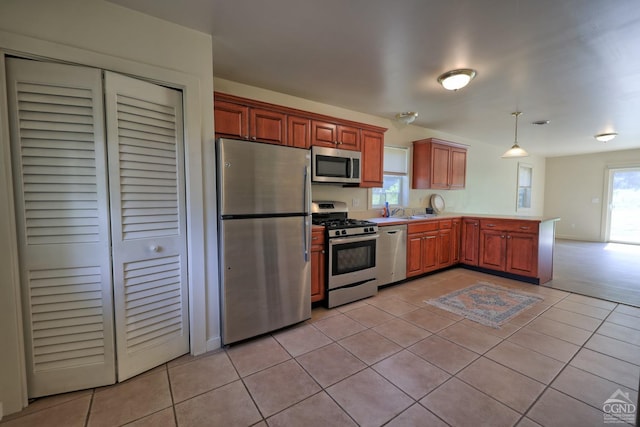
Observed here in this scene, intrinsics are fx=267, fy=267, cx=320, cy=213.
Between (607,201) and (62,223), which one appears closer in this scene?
(62,223)

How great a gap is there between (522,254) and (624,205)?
5790 mm

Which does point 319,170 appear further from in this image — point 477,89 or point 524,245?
point 524,245

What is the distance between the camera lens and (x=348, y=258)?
3107 mm

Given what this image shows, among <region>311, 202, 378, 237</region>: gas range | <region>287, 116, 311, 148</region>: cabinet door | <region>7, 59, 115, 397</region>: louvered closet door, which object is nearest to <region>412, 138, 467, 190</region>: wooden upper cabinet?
<region>311, 202, 378, 237</region>: gas range

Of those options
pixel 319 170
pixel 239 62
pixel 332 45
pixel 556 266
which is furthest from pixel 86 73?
pixel 556 266

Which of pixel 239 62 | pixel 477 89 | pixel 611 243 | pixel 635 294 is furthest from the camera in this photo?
pixel 611 243

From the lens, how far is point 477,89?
3145 mm

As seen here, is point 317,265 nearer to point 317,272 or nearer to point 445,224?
point 317,272

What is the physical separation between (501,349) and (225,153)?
274 cm

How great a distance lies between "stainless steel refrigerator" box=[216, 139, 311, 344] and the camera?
7.11 ft

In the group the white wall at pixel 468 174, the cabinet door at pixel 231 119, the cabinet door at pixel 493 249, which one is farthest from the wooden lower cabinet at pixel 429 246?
the cabinet door at pixel 231 119

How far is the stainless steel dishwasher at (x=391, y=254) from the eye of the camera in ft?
11.4

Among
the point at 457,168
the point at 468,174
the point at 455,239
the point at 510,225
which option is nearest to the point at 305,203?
the point at 455,239

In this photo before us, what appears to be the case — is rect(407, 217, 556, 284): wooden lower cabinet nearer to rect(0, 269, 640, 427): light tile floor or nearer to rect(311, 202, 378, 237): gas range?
rect(311, 202, 378, 237): gas range
